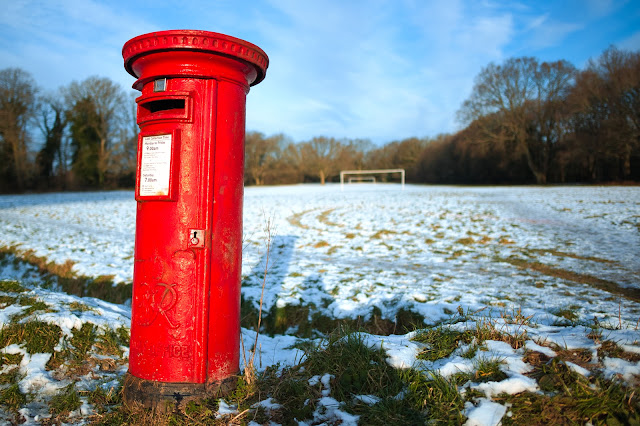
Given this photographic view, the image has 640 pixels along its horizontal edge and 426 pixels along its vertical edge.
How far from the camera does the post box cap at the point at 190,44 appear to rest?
2.38 meters

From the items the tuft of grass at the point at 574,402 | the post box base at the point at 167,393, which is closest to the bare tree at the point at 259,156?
the post box base at the point at 167,393

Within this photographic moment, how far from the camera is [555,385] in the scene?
6.72ft

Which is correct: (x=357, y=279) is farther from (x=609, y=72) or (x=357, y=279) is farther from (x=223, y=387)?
(x=609, y=72)

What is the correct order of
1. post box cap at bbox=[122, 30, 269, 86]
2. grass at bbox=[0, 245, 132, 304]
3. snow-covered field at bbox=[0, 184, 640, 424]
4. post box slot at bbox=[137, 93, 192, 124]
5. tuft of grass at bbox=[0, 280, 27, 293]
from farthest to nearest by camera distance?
grass at bbox=[0, 245, 132, 304] → tuft of grass at bbox=[0, 280, 27, 293] → snow-covered field at bbox=[0, 184, 640, 424] → post box slot at bbox=[137, 93, 192, 124] → post box cap at bbox=[122, 30, 269, 86]

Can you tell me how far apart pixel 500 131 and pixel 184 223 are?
37.6m

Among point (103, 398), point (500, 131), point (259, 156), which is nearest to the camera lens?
point (103, 398)

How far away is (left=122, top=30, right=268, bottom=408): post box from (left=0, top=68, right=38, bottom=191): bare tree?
38037 mm

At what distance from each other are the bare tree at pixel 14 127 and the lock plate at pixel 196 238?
1509 inches

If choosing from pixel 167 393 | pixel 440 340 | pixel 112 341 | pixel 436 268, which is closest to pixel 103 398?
pixel 167 393

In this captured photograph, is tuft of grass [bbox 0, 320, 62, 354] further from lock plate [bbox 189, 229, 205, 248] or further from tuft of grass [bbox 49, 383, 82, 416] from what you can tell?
lock plate [bbox 189, 229, 205, 248]

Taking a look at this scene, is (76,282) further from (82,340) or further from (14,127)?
(14,127)

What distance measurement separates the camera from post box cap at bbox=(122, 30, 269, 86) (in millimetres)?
2377

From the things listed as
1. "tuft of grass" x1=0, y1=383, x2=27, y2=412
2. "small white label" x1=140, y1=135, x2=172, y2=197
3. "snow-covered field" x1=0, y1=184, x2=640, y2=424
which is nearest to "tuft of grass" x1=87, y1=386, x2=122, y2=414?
"snow-covered field" x1=0, y1=184, x2=640, y2=424

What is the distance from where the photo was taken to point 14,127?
3225 centimetres
